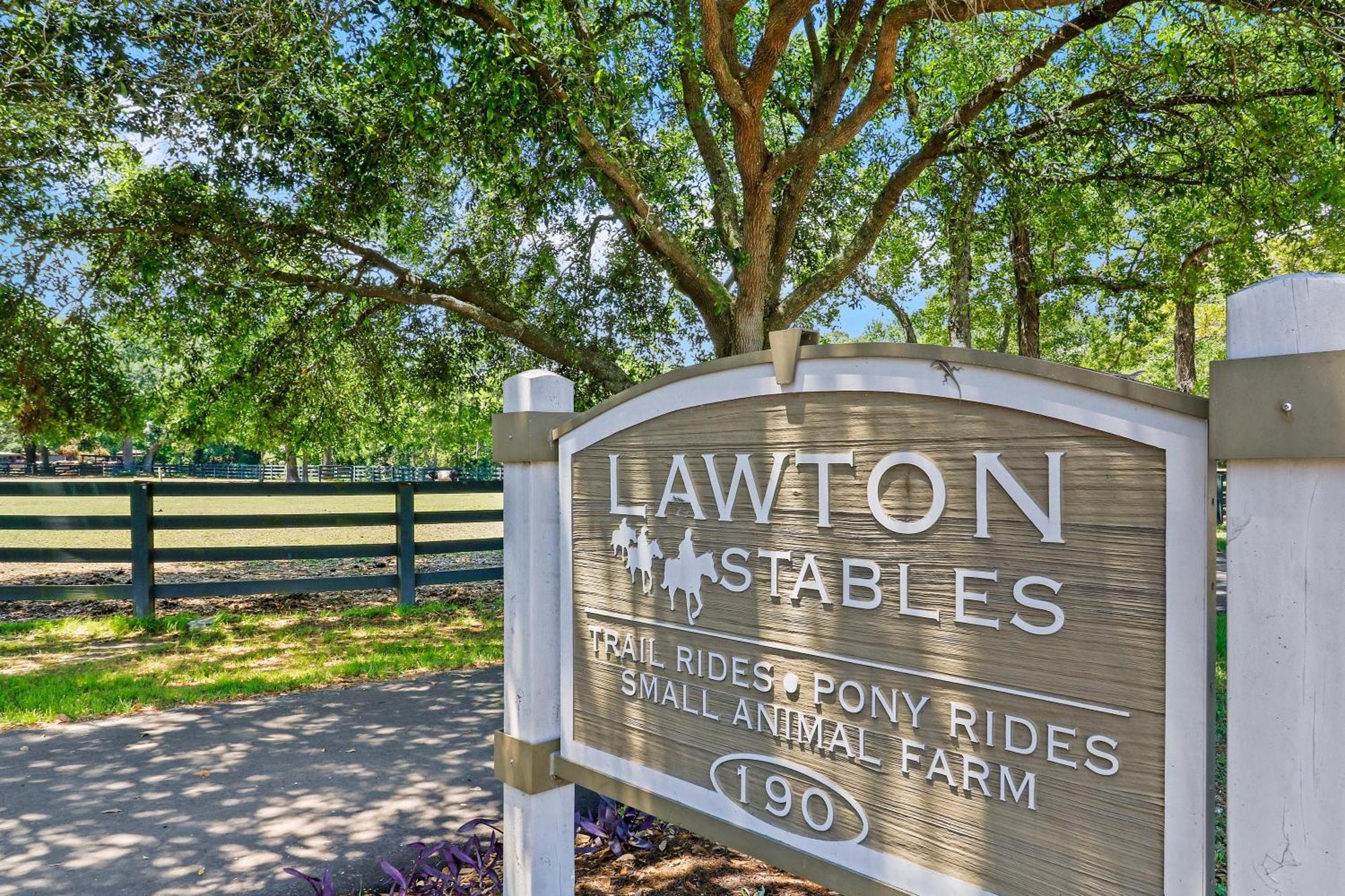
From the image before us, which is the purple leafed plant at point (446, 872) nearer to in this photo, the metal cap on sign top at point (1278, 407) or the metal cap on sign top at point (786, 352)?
the metal cap on sign top at point (786, 352)

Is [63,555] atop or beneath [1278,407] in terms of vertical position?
beneath

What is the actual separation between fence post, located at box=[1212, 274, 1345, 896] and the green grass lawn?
5.80m

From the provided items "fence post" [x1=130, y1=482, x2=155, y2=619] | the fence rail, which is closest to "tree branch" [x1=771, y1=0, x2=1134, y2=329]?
"fence post" [x1=130, y1=482, x2=155, y2=619]

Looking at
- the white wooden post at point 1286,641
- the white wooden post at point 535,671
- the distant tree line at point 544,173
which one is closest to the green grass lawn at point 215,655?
the distant tree line at point 544,173

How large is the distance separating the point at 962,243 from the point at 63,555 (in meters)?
10.2

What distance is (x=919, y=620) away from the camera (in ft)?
5.50

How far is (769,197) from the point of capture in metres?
7.31

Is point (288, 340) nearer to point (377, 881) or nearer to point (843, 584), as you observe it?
point (377, 881)

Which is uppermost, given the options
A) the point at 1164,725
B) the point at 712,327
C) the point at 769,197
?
the point at 769,197

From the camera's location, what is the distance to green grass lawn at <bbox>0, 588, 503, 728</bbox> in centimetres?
538

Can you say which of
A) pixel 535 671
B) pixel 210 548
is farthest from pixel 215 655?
pixel 535 671

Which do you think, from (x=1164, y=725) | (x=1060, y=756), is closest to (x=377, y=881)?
(x=1060, y=756)

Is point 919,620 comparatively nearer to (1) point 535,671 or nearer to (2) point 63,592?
(1) point 535,671

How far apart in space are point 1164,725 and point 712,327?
21.6ft
